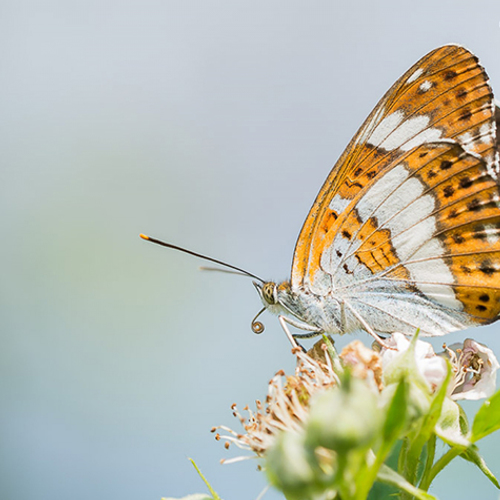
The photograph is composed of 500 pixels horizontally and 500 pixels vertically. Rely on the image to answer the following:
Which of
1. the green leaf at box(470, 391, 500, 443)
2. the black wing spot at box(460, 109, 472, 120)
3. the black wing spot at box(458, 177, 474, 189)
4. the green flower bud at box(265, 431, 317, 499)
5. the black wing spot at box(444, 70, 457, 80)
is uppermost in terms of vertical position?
the black wing spot at box(444, 70, 457, 80)

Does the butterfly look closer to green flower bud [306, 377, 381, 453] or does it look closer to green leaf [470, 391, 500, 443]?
green leaf [470, 391, 500, 443]

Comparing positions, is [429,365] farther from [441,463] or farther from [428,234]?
[428,234]

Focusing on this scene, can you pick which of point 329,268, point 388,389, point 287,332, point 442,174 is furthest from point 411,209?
point 388,389

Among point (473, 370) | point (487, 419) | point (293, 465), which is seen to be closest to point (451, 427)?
point (487, 419)

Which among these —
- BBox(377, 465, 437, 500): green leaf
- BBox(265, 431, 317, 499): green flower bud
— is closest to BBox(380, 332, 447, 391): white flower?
BBox(377, 465, 437, 500): green leaf

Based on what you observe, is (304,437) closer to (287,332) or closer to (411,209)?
(287,332)
